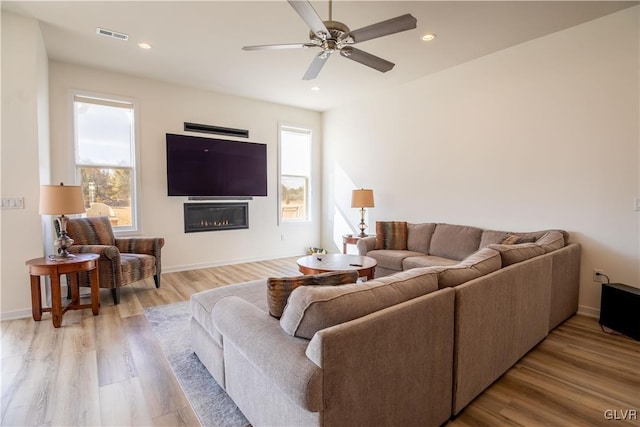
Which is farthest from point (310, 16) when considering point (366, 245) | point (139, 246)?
point (139, 246)

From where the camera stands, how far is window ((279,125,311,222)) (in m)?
6.13

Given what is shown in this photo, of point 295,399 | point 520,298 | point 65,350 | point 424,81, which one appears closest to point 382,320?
point 295,399

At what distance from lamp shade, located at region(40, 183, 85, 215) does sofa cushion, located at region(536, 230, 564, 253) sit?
4.30 meters

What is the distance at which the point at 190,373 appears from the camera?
85.2 inches

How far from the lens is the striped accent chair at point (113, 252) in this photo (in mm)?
3404

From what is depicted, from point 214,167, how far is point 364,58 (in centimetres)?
326

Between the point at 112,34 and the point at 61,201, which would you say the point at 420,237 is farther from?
the point at 112,34

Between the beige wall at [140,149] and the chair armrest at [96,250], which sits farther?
the chair armrest at [96,250]

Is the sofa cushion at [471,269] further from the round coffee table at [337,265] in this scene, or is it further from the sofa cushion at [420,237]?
the sofa cushion at [420,237]

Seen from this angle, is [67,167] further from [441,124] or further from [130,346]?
[441,124]

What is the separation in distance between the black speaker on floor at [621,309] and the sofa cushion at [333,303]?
2457 millimetres

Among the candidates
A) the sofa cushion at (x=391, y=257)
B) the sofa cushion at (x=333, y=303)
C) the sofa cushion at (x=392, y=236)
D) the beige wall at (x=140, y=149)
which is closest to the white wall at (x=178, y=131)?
the beige wall at (x=140, y=149)

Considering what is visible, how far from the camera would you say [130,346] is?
2539 millimetres

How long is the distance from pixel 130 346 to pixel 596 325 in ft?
13.7
